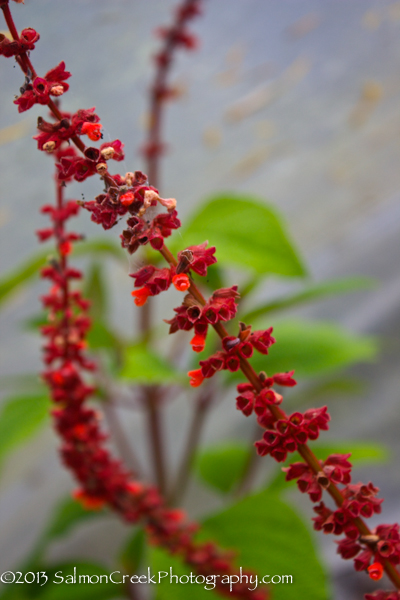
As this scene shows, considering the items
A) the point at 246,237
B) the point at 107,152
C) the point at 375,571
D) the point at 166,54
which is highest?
the point at 166,54

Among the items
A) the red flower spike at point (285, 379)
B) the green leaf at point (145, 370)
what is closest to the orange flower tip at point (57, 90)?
the red flower spike at point (285, 379)

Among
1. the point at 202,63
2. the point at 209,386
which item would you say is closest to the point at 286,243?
the point at 209,386

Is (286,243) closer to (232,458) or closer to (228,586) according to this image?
(228,586)

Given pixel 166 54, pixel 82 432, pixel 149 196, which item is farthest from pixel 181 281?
pixel 166 54

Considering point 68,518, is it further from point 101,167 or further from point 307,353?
point 101,167

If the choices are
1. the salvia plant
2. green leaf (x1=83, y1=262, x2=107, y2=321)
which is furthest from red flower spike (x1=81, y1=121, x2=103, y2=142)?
green leaf (x1=83, y1=262, x2=107, y2=321)

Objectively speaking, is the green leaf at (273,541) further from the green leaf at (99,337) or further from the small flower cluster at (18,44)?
the small flower cluster at (18,44)
